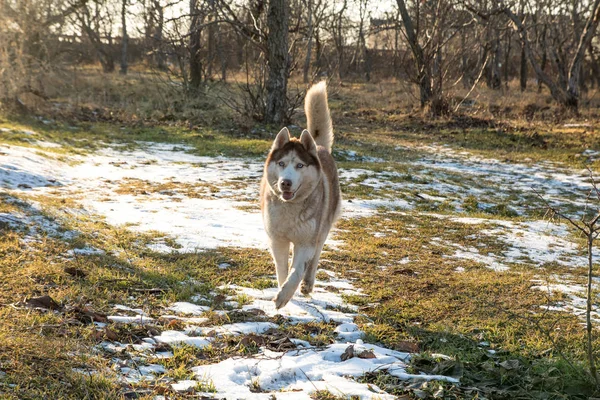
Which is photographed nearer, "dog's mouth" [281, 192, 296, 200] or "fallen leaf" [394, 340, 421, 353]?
"fallen leaf" [394, 340, 421, 353]

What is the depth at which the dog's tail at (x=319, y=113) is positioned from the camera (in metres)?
5.56

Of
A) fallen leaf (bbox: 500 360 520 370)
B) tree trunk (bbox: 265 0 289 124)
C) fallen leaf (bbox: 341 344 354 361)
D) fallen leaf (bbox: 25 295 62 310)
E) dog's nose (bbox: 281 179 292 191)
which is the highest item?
tree trunk (bbox: 265 0 289 124)

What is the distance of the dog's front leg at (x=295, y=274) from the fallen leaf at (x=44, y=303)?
1594 millimetres

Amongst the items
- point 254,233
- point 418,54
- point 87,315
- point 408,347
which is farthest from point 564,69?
point 87,315

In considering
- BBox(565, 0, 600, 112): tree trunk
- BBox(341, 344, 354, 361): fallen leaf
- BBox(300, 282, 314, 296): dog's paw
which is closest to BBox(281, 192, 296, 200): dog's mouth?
BBox(300, 282, 314, 296): dog's paw

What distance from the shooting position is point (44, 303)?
3.85 meters

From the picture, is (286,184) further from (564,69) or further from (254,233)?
(564,69)

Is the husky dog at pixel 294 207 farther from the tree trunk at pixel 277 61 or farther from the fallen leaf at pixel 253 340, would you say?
the tree trunk at pixel 277 61

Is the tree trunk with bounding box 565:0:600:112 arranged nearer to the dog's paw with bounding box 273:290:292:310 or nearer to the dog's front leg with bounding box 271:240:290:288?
the dog's front leg with bounding box 271:240:290:288

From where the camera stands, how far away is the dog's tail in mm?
5562

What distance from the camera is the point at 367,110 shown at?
76.0 ft

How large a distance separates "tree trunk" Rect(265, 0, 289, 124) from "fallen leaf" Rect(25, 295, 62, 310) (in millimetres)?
A: 12963

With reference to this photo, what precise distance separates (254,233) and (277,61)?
1013 centimetres

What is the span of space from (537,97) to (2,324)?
26495 mm
